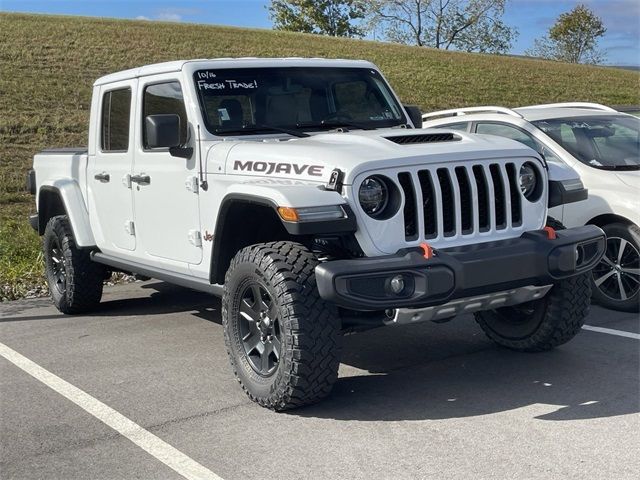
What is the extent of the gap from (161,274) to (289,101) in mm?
1483

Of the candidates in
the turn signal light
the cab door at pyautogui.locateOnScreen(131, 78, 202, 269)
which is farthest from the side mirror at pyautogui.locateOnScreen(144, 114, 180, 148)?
the turn signal light

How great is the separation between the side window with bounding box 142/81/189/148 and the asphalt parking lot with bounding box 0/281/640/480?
156 cm

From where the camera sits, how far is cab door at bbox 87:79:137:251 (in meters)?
6.53

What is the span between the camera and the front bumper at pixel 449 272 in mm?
4344

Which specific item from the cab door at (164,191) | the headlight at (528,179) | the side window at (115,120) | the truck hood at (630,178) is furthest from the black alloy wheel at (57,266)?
the truck hood at (630,178)

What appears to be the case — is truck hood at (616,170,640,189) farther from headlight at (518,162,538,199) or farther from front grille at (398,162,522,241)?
front grille at (398,162,522,241)

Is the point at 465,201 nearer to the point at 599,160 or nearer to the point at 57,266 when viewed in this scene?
the point at 599,160

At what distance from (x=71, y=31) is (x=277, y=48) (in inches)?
331

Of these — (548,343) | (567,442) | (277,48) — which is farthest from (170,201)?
(277,48)

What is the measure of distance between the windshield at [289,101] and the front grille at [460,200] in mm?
1344

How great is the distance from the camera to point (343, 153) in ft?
15.6

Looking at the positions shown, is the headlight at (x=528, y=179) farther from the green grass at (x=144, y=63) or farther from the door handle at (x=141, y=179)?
the green grass at (x=144, y=63)

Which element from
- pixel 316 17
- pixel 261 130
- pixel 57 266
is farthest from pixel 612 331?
pixel 316 17

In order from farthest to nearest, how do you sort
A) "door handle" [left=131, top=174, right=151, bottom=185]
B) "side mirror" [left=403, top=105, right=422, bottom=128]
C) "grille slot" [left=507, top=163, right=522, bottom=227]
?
"side mirror" [left=403, top=105, right=422, bottom=128], "door handle" [left=131, top=174, right=151, bottom=185], "grille slot" [left=507, top=163, right=522, bottom=227]
